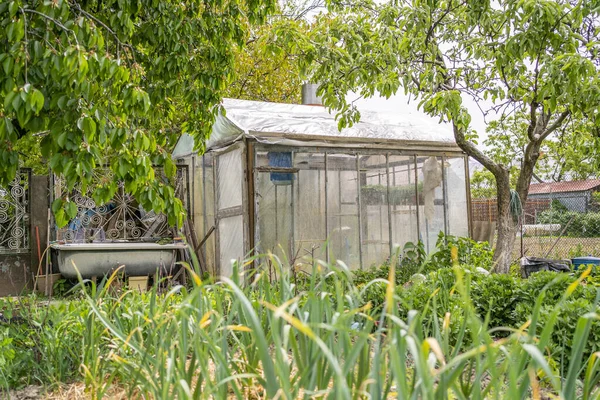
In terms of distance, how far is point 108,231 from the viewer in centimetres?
893

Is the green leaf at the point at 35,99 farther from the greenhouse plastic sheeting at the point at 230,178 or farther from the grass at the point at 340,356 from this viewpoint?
the greenhouse plastic sheeting at the point at 230,178

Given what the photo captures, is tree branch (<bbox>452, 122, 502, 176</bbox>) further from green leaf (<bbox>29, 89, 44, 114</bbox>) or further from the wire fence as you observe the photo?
green leaf (<bbox>29, 89, 44, 114</bbox>)

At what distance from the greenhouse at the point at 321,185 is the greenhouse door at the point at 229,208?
16 millimetres

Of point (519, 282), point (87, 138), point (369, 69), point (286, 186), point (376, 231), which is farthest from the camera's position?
point (376, 231)

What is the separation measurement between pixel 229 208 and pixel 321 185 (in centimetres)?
148

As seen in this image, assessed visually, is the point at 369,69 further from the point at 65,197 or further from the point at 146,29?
the point at 65,197

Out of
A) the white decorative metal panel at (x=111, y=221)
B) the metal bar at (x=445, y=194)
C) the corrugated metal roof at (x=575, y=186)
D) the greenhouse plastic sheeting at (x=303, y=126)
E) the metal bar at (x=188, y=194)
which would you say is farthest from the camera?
the corrugated metal roof at (x=575, y=186)

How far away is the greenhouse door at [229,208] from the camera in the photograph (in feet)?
27.4

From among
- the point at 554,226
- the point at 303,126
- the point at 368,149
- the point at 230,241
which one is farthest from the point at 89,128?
the point at 554,226

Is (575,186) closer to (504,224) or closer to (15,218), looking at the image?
(504,224)

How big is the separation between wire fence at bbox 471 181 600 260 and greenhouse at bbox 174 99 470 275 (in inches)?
62.3

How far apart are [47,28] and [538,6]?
3587 mm

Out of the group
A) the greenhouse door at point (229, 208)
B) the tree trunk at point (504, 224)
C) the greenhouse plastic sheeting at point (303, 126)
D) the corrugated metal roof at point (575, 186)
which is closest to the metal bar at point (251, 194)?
the greenhouse door at point (229, 208)

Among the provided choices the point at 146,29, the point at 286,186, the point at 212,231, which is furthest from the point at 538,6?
the point at 212,231
